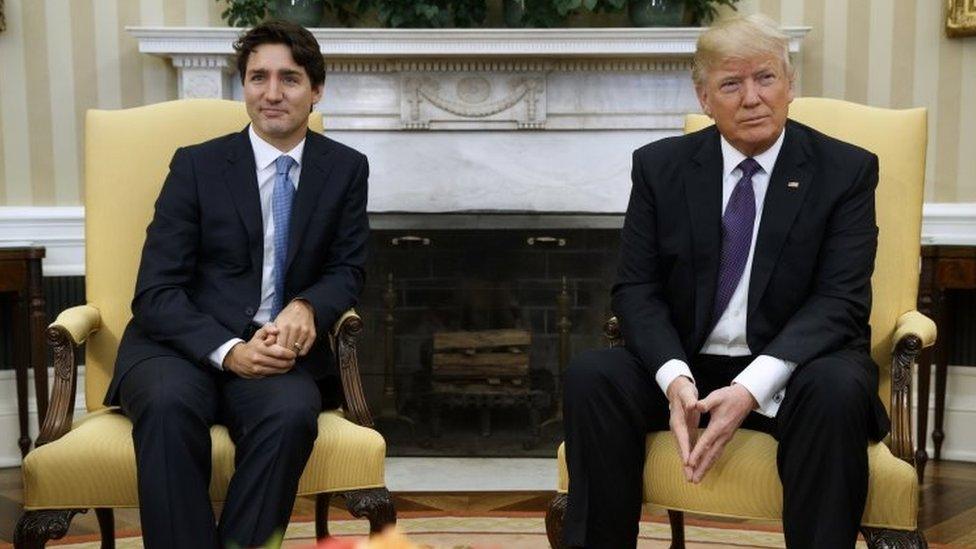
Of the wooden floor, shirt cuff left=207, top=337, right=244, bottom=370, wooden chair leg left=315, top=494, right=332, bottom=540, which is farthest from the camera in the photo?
the wooden floor

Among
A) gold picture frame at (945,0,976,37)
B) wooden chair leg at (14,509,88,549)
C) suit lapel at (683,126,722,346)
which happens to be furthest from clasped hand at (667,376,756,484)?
gold picture frame at (945,0,976,37)

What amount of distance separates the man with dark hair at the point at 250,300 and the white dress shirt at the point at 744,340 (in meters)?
0.78

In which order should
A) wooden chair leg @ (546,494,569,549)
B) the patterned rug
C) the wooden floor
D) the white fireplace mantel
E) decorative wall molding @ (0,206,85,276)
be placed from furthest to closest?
decorative wall molding @ (0,206,85,276) → the white fireplace mantel → the wooden floor → the patterned rug → wooden chair leg @ (546,494,569,549)

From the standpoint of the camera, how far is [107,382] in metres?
2.71

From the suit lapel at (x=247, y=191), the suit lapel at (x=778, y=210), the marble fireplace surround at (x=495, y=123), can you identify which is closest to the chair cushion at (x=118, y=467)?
the suit lapel at (x=247, y=191)

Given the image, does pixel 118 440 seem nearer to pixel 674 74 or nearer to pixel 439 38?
pixel 439 38

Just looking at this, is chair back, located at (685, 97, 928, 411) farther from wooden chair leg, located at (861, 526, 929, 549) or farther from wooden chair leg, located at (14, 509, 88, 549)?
wooden chair leg, located at (14, 509, 88, 549)

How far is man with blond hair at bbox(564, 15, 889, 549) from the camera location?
85.5 inches

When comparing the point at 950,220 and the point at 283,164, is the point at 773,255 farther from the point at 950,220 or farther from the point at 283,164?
the point at 950,220

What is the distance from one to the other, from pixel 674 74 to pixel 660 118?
17 cm

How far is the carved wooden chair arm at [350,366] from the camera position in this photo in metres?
2.54

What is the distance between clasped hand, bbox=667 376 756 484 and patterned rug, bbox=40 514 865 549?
1.02 meters

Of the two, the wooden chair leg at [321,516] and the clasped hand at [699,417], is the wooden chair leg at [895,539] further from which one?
the wooden chair leg at [321,516]

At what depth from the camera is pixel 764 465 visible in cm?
216
